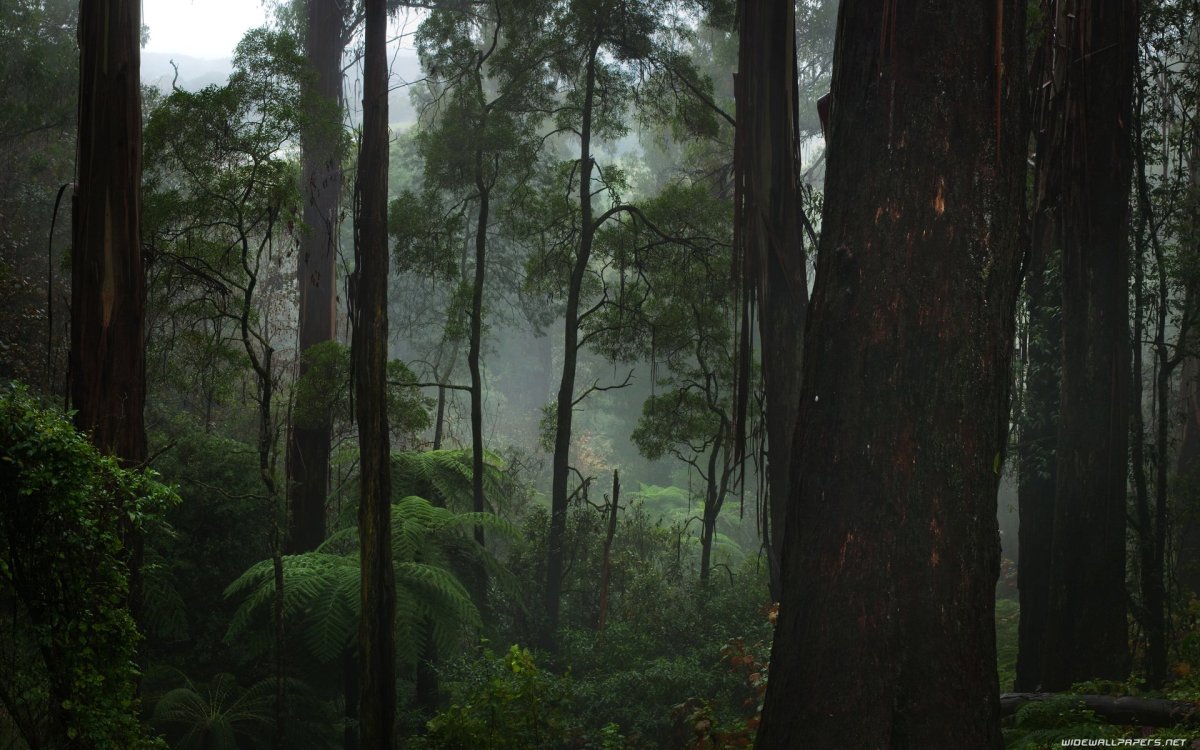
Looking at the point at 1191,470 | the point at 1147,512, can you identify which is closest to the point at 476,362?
the point at 1147,512

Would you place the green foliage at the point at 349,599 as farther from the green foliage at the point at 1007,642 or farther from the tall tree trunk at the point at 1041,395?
the tall tree trunk at the point at 1041,395

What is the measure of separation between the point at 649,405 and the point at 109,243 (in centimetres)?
803

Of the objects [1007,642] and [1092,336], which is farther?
[1007,642]

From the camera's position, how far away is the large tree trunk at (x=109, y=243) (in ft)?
21.1

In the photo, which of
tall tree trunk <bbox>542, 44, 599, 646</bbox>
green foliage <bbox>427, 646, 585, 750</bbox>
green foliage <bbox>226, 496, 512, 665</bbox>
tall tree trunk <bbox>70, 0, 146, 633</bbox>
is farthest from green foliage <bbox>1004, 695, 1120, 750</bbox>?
tall tree trunk <bbox>542, 44, 599, 646</bbox>

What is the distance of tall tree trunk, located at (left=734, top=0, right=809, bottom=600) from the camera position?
705cm

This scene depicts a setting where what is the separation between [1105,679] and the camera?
5.88 meters

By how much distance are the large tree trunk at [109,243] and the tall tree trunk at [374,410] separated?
1.76 meters

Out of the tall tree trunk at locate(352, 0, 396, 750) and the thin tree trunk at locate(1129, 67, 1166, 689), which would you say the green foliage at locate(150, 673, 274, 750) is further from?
the thin tree trunk at locate(1129, 67, 1166, 689)

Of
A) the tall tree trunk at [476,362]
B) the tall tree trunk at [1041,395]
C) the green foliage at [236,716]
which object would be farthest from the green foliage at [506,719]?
the tall tree trunk at [476,362]

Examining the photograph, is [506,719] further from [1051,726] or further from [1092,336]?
[1092,336]

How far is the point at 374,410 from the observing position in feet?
20.3

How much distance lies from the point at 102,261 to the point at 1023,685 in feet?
25.9

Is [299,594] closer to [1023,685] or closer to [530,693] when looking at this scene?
[530,693]
